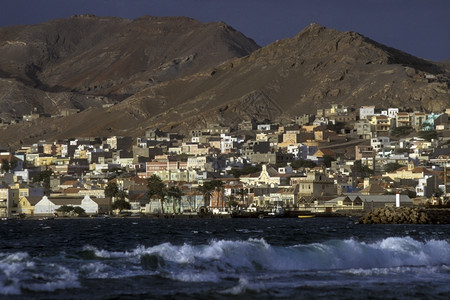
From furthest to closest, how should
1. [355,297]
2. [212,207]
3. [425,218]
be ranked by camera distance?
[212,207] → [425,218] → [355,297]

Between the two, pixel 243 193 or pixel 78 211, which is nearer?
pixel 78 211

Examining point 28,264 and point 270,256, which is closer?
point 28,264

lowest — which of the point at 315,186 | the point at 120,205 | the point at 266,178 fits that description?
the point at 120,205

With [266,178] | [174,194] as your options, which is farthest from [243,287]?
[266,178]

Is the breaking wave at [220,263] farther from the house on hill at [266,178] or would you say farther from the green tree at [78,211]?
the house on hill at [266,178]

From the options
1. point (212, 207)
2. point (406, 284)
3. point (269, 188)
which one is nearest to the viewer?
point (406, 284)

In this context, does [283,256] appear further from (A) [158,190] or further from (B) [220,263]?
(A) [158,190]

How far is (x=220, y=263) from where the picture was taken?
46625 millimetres

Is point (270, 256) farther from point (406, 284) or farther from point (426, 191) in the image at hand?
point (426, 191)

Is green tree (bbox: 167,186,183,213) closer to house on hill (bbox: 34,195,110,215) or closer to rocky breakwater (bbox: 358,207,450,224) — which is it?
house on hill (bbox: 34,195,110,215)

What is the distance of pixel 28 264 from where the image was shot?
147ft

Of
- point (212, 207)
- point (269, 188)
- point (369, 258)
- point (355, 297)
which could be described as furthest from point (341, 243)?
point (269, 188)

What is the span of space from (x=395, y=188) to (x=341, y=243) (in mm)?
119789

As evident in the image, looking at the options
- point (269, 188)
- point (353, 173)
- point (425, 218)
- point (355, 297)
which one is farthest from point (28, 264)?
point (353, 173)
